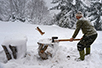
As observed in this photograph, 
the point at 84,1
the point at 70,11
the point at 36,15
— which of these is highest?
the point at 84,1

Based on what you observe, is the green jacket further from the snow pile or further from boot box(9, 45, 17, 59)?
boot box(9, 45, 17, 59)

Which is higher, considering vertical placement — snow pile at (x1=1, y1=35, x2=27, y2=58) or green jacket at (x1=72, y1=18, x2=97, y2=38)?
green jacket at (x1=72, y1=18, x2=97, y2=38)

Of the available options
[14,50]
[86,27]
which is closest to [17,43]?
[14,50]

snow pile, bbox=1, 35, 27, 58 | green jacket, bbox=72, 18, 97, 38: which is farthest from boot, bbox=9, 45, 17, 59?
green jacket, bbox=72, 18, 97, 38

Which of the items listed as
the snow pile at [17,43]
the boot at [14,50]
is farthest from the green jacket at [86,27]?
the boot at [14,50]

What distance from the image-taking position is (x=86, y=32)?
107 inches

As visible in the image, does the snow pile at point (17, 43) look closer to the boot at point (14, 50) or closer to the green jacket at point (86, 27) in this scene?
the boot at point (14, 50)

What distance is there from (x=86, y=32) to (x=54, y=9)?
37.8ft

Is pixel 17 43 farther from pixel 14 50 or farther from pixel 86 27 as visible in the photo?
pixel 86 27

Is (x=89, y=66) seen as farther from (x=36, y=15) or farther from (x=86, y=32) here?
(x=36, y=15)

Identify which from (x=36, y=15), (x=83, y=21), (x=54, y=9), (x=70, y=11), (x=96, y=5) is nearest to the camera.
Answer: (x=83, y=21)

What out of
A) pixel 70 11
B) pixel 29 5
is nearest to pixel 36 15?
pixel 29 5

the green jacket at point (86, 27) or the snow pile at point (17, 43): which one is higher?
the green jacket at point (86, 27)

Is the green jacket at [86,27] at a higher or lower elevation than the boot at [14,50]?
higher
